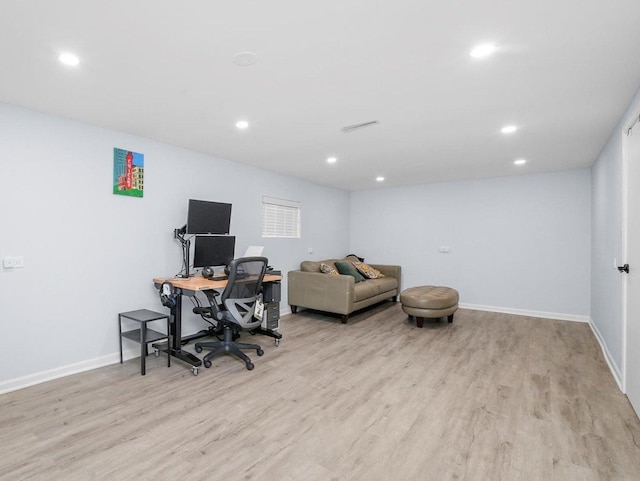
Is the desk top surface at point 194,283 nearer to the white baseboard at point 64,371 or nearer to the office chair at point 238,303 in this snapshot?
the office chair at point 238,303

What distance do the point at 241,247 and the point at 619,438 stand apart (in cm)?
424

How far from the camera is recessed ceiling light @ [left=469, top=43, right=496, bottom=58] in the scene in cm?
189

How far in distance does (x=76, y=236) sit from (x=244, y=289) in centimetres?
165

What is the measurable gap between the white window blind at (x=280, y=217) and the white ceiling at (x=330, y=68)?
1648 mm

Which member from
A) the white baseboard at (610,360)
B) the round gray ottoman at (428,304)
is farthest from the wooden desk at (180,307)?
the white baseboard at (610,360)

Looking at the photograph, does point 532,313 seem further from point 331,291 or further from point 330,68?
point 330,68

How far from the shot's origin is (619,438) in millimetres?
2100

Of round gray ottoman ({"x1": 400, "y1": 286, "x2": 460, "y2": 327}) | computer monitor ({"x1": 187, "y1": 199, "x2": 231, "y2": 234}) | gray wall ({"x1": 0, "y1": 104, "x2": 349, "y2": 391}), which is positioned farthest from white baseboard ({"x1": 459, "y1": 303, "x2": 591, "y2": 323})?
gray wall ({"x1": 0, "y1": 104, "x2": 349, "y2": 391})

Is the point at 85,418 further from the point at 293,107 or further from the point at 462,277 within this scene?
the point at 462,277

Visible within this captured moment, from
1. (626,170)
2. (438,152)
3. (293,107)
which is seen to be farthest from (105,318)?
(626,170)

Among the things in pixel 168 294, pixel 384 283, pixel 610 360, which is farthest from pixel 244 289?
pixel 610 360

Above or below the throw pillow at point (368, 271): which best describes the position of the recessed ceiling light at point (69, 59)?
above

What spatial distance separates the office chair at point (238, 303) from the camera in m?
3.18

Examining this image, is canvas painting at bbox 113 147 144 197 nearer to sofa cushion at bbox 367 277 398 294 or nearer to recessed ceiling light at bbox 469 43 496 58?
recessed ceiling light at bbox 469 43 496 58
